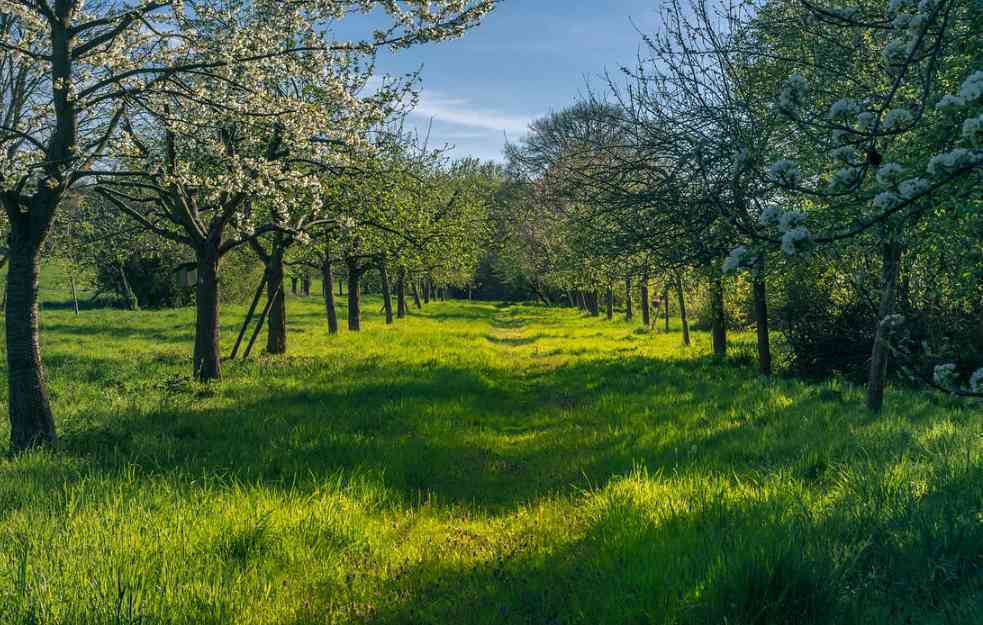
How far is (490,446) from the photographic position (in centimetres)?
913

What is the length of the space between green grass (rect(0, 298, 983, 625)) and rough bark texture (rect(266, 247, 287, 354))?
7083 mm

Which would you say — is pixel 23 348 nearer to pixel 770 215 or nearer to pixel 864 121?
pixel 770 215

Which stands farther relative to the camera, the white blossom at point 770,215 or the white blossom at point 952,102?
the white blossom at point 770,215

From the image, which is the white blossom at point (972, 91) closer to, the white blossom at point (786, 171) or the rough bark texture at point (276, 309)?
the white blossom at point (786, 171)

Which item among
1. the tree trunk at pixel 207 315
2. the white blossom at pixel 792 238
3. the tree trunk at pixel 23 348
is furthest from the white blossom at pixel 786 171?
the tree trunk at pixel 207 315

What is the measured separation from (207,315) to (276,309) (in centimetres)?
536

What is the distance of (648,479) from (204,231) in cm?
1218

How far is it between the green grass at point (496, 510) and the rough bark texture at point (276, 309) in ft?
23.2

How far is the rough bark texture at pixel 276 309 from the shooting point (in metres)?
18.6

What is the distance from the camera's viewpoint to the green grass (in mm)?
3992

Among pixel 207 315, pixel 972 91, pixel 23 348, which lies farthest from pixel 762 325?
pixel 23 348

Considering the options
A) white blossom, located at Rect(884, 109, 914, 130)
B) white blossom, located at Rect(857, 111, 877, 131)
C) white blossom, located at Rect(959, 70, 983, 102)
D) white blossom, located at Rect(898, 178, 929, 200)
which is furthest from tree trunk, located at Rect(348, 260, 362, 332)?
white blossom, located at Rect(959, 70, 983, 102)

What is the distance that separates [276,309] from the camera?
1981cm

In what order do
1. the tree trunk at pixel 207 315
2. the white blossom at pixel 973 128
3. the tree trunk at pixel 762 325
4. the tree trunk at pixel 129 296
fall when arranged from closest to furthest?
the white blossom at pixel 973 128
the tree trunk at pixel 762 325
the tree trunk at pixel 207 315
the tree trunk at pixel 129 296
